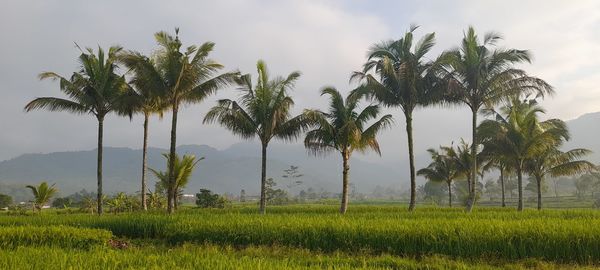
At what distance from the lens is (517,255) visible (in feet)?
29.4

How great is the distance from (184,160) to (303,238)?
50.5 feet

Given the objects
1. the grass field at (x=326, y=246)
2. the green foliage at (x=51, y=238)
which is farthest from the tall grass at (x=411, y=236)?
the green foliage at (x=51, y=238)

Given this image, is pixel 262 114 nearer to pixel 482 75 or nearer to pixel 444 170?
pixel 482 75

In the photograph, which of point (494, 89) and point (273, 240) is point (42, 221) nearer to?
point (273, 240)

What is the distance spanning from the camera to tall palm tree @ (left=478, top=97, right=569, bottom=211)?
24453 mm

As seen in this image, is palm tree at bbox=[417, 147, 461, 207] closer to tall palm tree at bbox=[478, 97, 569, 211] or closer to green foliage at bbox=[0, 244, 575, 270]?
tall palm tree at bbox=[478, 97, 569, 211]

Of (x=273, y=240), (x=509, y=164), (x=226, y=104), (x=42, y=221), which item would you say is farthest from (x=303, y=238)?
(x=509, y=164)

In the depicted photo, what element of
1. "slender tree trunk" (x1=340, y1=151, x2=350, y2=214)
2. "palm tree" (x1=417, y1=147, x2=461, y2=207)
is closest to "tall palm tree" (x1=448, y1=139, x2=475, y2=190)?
"palm tree" (x1=417, y1=147, x2=461, y2=207)

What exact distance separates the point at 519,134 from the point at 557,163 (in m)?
6.36

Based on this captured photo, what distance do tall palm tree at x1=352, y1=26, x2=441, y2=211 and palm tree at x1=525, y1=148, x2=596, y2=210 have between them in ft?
34.5

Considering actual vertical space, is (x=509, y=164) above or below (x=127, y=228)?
above

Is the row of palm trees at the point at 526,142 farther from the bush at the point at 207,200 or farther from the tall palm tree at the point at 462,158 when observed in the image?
the bush at the point at 207,200

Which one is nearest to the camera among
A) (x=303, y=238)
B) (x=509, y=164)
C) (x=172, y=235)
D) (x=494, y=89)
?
(x=303, y=238)

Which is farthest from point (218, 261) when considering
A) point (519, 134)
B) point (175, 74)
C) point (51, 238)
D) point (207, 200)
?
point (207, 200)
